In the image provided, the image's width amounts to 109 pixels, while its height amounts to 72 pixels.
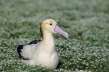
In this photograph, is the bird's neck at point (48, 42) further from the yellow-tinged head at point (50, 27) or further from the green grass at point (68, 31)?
the green grass at point (68, 31)

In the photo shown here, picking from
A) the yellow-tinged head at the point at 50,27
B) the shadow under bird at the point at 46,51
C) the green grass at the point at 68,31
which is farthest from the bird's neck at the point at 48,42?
the green grass at the point at 68,31

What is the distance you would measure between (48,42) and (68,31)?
1234 cm

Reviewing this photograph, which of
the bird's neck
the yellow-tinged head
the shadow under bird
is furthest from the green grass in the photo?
the yellow-tinged head

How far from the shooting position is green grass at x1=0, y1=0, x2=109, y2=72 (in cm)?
1652

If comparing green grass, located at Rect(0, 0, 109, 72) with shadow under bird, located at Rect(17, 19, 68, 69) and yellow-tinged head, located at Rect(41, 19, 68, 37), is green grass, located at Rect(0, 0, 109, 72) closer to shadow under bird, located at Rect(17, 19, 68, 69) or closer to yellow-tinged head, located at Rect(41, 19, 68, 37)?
shadow under bird, located at Rect(17, 19, 68, 69)

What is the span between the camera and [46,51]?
15000 mm

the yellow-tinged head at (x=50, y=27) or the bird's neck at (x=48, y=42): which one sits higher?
the yellow-tinged head at (x=50, y=27)

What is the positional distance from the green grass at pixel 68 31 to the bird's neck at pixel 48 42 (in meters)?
0.91

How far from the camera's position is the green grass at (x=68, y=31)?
16.5 m

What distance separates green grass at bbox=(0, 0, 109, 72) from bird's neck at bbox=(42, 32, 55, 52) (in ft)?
3.00

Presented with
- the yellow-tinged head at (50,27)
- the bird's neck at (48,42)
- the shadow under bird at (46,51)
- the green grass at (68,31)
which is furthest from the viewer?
the green grass at (68,31)

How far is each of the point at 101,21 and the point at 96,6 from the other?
14330 mm

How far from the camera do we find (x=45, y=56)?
48.9 feet

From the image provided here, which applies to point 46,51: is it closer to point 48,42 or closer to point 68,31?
point 48,42
